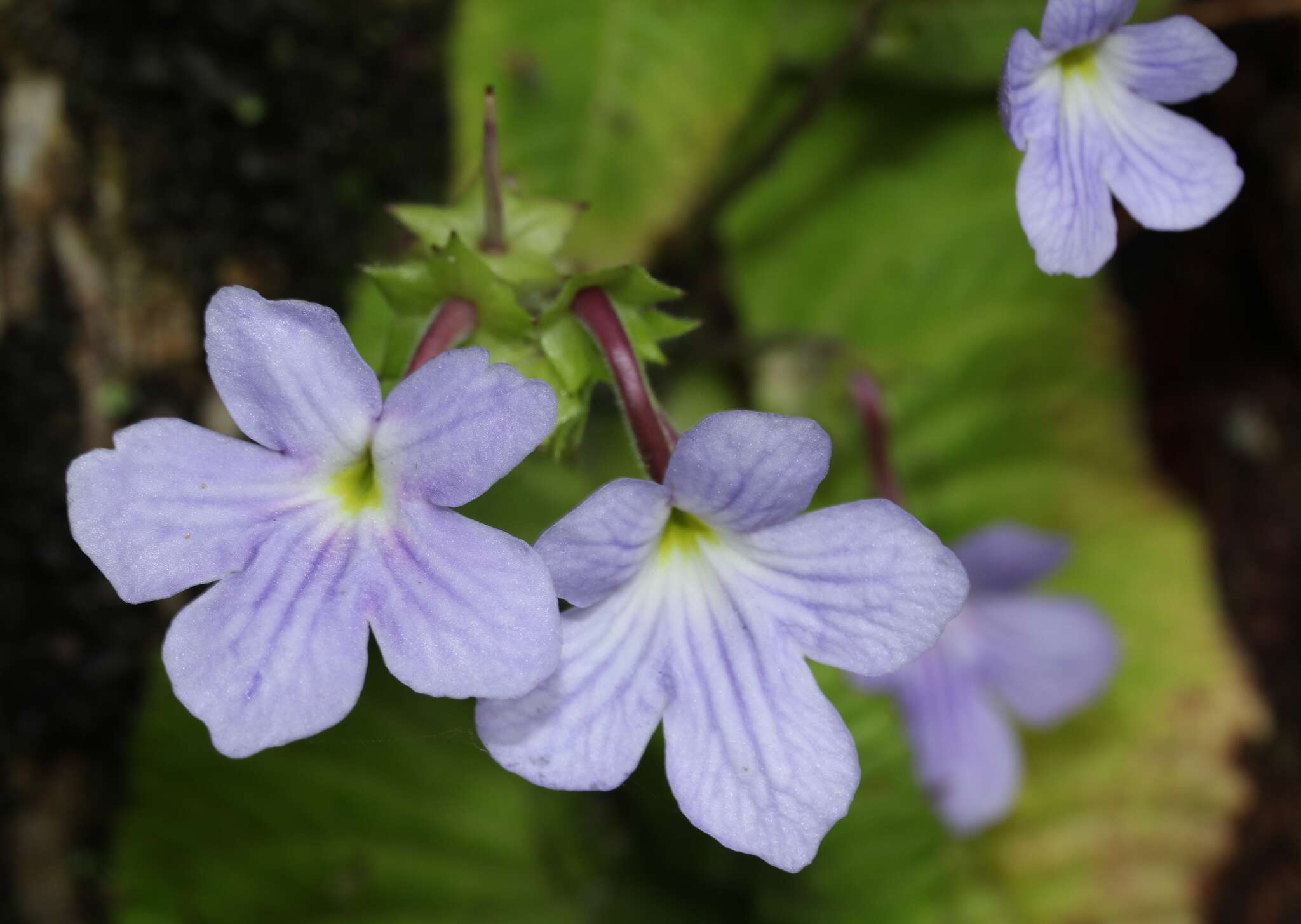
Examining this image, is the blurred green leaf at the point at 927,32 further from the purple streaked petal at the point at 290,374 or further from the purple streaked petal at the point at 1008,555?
the purple streaked petal at the point at 290,374

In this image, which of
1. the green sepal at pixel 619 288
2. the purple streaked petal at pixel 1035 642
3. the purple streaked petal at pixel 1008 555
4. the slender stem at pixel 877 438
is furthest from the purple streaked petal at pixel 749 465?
the purple streaked petal at pixel 1035 642

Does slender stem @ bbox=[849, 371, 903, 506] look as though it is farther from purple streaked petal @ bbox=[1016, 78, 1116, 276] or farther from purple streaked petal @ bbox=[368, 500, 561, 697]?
purple streaked petal @ bbox=[368, 500, 561, 697]

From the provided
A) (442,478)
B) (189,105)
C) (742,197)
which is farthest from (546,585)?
(742,197)

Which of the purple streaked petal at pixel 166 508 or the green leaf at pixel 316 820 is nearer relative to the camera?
the purple streaked petal at pixel 166 508

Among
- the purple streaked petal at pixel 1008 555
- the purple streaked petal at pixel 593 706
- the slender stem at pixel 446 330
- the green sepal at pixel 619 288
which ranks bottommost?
the purple streaked petal at pixel 1008 555

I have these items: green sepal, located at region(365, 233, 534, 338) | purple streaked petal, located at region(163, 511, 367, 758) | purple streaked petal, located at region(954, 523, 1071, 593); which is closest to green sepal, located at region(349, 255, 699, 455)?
green sepal, located at region(365, 233, 534, 338)

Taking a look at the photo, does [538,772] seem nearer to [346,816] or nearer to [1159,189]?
[1159,189]
